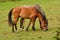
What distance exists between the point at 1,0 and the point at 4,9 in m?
5.04

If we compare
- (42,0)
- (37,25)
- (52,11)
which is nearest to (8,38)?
(37,25)

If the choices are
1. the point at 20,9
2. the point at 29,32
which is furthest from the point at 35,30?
the point at 20,9

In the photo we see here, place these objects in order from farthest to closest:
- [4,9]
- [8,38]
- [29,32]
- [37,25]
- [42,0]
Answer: [42,0] < [4,9] < [37,25] < [29,32] < [8,38]

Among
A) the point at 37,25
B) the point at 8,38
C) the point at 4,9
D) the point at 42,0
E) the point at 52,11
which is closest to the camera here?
the point at 8,38

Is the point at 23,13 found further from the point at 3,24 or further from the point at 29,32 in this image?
the point at 3,24

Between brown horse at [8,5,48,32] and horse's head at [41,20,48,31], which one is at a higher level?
brown horse at [8,5,48,32]

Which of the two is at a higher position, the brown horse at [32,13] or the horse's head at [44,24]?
the brown horse at [32,13]

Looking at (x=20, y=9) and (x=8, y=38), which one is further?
(x=20, y=9)

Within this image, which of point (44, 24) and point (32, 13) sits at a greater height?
point (32, 13)

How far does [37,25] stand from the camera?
12.5 metres

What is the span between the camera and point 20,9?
36.2 ft

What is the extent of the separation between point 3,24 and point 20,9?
90.4 inches

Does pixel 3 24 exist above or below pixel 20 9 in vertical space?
below

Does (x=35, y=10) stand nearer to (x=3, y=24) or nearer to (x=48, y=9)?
(x=3, y=24)
